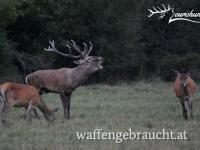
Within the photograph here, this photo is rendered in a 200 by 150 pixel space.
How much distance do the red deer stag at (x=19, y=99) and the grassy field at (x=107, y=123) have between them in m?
0.27

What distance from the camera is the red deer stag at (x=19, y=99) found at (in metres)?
13.3

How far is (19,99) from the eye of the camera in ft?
44.4

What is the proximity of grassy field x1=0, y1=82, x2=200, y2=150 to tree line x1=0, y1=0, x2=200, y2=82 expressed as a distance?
5.87 meters

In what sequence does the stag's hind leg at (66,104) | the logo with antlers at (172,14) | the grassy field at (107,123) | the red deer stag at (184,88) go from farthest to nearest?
the logo with antlers at (172,14)
the red deer stag at (184,88)
the stag's hind leg at (66,104)
the grassy field at (107,123)

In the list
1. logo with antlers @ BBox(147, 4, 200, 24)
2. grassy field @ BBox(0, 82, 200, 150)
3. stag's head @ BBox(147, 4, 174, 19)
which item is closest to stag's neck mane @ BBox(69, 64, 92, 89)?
grassy field @ BBox(0, 82, 200, 150)

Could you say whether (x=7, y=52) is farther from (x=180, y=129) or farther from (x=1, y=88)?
(x=180, y=129)

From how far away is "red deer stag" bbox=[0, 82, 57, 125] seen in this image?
13.3 metres

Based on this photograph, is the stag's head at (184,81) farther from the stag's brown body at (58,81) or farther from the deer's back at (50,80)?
the deer's back at (50,80)

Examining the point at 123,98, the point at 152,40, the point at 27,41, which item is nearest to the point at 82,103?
the point at 123,98

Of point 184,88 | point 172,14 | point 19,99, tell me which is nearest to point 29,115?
point 19,99

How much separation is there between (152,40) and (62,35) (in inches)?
317

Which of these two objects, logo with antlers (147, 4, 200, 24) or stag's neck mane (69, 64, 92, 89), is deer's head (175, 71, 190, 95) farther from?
logo with antlers (147, 4, 200, 24)

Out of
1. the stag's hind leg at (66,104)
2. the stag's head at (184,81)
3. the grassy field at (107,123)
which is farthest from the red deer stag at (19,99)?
the stag's head at (184,81)

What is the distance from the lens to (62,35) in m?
30.2
